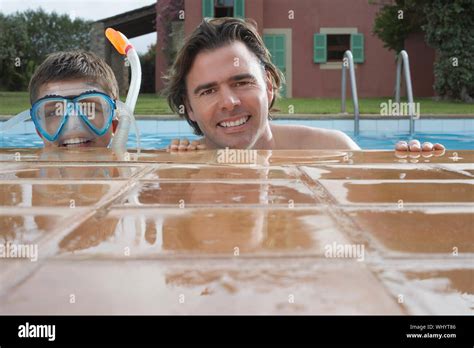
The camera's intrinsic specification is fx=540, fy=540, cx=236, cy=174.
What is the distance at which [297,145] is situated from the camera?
10.3ft

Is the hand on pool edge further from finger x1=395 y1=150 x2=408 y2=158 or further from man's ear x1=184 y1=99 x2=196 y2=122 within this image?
man's ear x1=184 y1=99 x2=196 y2=122

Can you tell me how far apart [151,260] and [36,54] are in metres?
23.2

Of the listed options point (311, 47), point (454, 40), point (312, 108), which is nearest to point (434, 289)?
point (312, 108)

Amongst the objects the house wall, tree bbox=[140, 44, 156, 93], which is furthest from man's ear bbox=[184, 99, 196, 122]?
tree bbox=[140, 44, 156, 93]

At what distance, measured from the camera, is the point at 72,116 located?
2.47 m

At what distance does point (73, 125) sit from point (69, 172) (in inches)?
42.6

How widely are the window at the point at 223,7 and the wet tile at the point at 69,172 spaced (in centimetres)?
1347

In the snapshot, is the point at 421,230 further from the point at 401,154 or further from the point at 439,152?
the point at 439,152

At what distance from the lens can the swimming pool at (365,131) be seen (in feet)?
21.2

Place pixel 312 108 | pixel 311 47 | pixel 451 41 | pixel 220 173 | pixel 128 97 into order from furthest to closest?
pixel 311 47, pixel 451 41, pixel 312 108, pixel 128 97, pixel 220 173

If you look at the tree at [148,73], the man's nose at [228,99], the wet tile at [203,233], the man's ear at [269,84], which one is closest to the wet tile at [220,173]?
the wet tile at [203,233]

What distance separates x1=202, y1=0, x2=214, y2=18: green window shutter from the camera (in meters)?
14.1

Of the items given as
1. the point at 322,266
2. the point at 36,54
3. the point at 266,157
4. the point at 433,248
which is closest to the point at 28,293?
the point at 322,266
